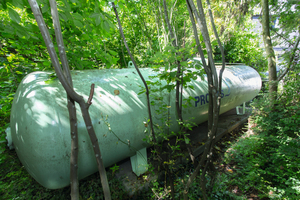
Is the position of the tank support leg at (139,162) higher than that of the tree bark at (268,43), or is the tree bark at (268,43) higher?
the tree bark at (268,43)

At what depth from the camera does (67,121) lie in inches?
57.6

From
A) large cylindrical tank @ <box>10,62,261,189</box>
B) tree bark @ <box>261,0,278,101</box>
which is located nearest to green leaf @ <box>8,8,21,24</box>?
large cylindrical tank @ <box>10,62,261,189</box>

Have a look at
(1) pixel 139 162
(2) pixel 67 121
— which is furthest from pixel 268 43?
(2) pixel 67 121

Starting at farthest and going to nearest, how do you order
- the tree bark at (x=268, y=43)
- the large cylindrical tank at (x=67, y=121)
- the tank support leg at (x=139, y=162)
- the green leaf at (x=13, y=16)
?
the tree bark at (x=268, y=43) → the tank support leg at (x=139, y=162) → the large cylindrical tank at (x=67, y=121) → the green leaf at (x=13, y=16)

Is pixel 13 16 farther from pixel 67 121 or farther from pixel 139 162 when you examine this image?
pixel 139 162

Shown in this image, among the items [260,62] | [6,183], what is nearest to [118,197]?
[6,183]

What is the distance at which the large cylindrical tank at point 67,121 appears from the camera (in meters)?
1.40

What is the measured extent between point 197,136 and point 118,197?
1945mm

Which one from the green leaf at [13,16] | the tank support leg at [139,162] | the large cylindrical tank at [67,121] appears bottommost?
the tank support leg at [139,162]

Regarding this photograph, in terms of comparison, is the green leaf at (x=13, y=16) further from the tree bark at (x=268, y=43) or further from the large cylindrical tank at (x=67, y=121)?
the tree bark at (x=268, y=43)

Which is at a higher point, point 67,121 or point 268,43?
point 268,43

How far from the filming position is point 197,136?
3.22 metres

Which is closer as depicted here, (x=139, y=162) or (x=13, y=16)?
(x=13, y=16)

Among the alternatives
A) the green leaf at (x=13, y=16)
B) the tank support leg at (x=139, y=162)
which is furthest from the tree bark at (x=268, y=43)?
the green leaf at (x=13, y=16)
